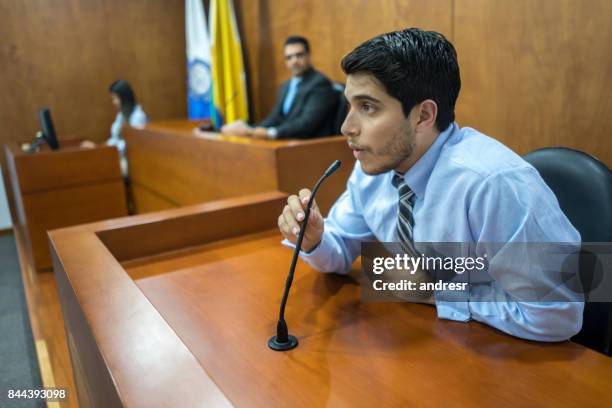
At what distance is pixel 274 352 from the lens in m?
0.93

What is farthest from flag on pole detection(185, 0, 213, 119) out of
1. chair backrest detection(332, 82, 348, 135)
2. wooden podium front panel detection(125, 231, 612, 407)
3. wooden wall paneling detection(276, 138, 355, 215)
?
wooden podium front panel detection(125, 231, 612, 407)

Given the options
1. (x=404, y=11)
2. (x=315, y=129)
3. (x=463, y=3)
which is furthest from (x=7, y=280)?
(x=463, y=3)

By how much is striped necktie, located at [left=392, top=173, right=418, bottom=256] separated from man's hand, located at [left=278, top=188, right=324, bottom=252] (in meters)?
0.18

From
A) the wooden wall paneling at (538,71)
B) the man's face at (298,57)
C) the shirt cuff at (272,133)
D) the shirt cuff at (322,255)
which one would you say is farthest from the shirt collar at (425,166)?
the man's face at (298,57)

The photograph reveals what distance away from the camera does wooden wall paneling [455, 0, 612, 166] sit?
6.09ft

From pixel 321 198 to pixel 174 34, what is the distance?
3847 mm

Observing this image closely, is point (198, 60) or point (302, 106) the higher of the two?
point (198, 60)

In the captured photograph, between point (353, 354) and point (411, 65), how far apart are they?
559 mm

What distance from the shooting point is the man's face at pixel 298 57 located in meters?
3.17

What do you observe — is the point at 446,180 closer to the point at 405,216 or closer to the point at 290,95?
the point at 405,216

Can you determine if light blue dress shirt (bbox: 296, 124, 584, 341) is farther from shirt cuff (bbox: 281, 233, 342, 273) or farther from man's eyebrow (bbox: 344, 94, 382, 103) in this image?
man's eyebrow (bbox: 344, 94, 382, 103)

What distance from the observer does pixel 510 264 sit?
2.96 ft

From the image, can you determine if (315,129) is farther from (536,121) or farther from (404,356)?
(404,356)

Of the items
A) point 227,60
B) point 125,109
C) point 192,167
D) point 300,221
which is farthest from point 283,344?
point 125,109
